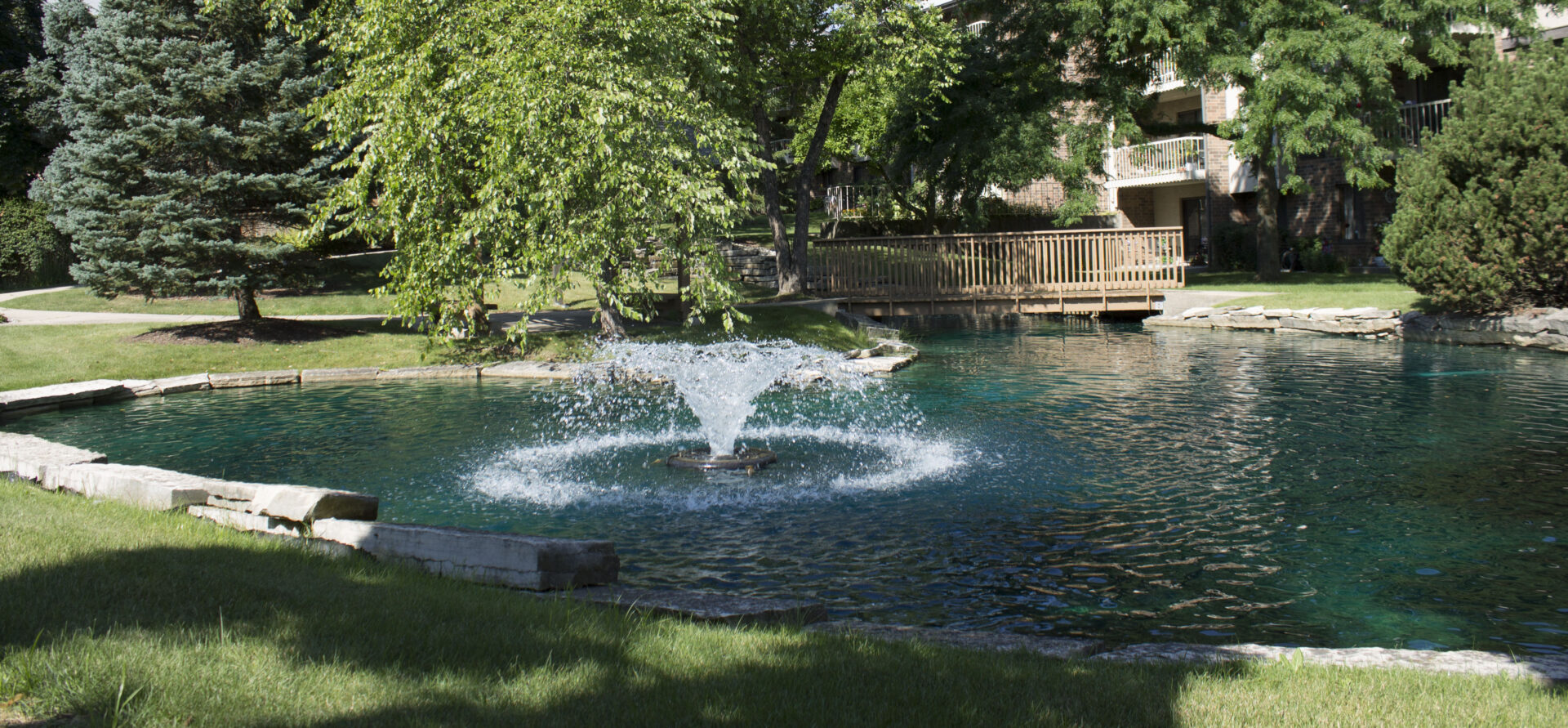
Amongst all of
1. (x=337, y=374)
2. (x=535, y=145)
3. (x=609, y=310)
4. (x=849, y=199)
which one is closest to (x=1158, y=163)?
(x=849, y=199)

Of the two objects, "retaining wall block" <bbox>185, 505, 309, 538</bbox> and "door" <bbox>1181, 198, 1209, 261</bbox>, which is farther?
"door" <bbox>1181, 198, 1209, 261</bbox>

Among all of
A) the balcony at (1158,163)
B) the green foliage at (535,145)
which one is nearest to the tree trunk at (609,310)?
the green foliage at (535,145)

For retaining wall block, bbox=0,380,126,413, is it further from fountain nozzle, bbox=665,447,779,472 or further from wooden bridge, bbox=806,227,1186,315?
wooden bridge, bbox=806,227,1186,315

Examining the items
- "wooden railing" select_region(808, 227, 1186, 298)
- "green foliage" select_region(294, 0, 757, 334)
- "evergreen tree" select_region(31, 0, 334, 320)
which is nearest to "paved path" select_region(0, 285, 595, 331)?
"evergreen tree" select_region(31, 0, 334, 320)

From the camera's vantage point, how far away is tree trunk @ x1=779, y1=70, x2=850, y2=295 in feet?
85.9

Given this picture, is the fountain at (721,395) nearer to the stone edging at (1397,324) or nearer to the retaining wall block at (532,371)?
the retaining wall block at (532,371)

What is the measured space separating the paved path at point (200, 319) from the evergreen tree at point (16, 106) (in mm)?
9598

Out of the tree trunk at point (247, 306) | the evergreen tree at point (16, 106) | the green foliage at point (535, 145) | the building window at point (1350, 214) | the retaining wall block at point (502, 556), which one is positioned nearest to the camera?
the retaining wall block at point (502, 556)

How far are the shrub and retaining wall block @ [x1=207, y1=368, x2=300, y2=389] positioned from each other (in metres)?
30.0

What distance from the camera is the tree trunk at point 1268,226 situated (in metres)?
29.9

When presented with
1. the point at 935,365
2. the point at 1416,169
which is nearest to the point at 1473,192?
the point at 1416,169

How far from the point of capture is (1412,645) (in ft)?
19.2

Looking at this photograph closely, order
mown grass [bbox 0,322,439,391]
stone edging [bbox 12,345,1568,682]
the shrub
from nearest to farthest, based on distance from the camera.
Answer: stone edging [bbox 12,345,1568,682]
mown grass [bbox 0,322,439,391]
the shrub

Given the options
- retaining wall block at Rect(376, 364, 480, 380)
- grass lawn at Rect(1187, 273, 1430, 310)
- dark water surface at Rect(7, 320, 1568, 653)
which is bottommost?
dark water surface at Rect(7, 320, 1568, 653)
